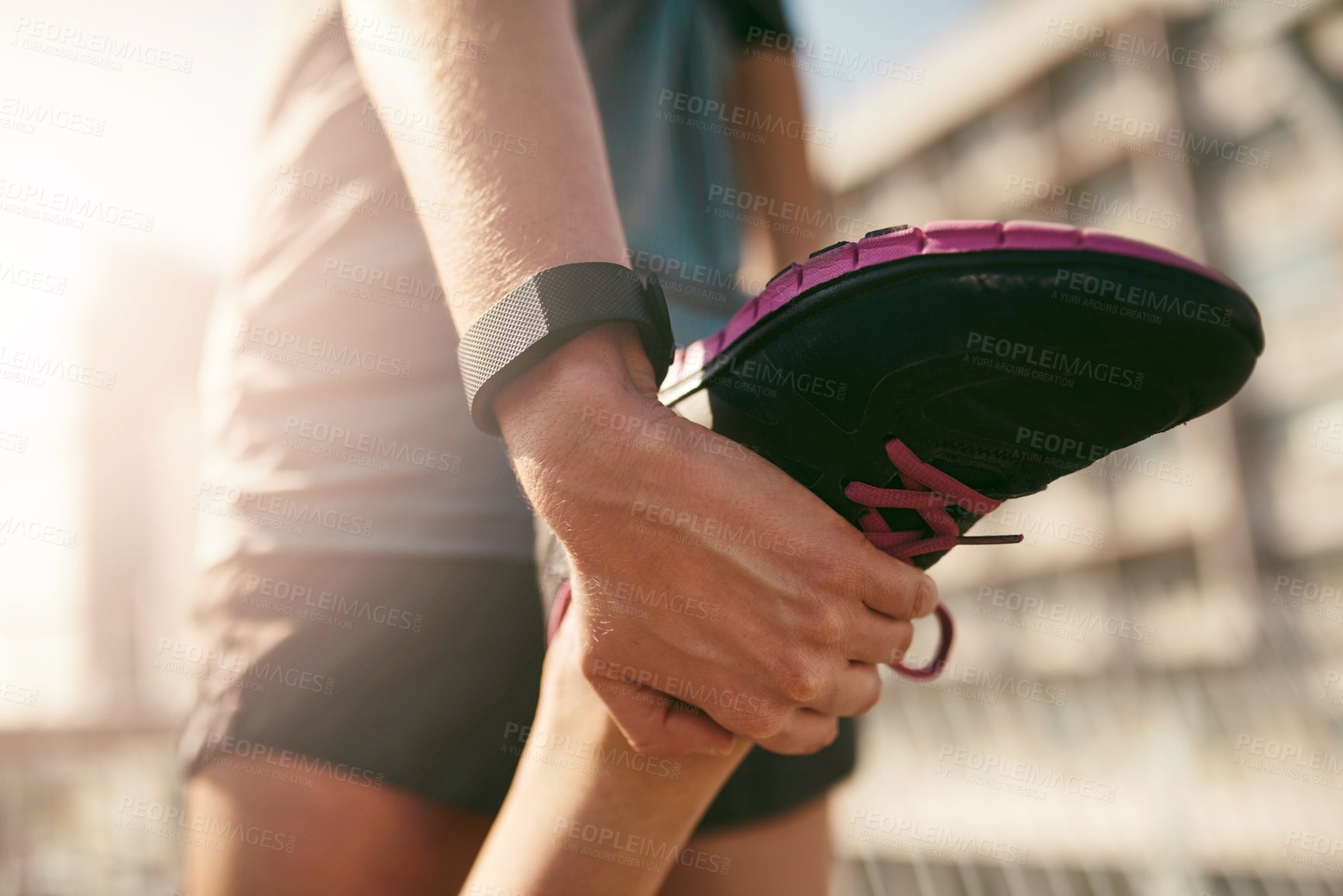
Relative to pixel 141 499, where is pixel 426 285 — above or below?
above

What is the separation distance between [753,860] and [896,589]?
0.67m

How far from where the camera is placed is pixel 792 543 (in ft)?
2.08

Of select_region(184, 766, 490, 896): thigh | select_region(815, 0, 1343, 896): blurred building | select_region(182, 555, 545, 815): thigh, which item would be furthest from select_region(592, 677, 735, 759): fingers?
select_region(815, 0, 1343, 896): blurred building

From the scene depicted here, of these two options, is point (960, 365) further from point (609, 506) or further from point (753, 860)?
point (753, 860)

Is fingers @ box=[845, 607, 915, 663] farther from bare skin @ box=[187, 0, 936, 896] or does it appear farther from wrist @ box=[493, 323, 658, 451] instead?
wrist @ box=[493, 323, 658, 451]

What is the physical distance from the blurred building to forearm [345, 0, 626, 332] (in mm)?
1065

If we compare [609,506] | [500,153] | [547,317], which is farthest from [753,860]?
[500,153]

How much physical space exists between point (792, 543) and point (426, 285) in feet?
1.96

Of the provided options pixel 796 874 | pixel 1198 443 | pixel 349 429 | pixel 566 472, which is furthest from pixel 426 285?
pixel 1198 443

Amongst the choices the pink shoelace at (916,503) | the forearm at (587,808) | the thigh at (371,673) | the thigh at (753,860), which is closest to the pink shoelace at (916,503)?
the pink shoelace at (916,503)

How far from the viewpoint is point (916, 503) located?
70 centimetres

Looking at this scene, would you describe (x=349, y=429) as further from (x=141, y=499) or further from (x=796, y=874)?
(x=141, y=499)

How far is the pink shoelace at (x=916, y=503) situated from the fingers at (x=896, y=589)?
3 cm

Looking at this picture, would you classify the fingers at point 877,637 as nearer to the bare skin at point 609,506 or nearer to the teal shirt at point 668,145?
the bare skin at point 609,506
